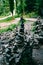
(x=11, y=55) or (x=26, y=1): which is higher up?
(x=11, y=55)

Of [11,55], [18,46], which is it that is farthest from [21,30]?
[11,55]

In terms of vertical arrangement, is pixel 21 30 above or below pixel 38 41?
above

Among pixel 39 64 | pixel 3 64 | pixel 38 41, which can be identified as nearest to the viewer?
pixel 3 64

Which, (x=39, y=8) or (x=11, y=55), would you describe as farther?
(x=39, y=8)

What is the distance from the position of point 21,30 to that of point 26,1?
36.5 metres

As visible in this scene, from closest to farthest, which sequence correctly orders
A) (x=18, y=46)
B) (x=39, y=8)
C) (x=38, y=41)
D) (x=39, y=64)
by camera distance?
(x=18, y=46)
(x=39, y=64)
(x=38, y=41)
(x=39, y=8)

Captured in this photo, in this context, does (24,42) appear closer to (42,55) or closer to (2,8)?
(42,55)

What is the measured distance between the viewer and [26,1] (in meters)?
54.6

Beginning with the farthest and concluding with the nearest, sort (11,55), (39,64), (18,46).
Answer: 1. (39,64)
2. (18,46)
3. (11,55)

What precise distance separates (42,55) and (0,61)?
28.4 feet

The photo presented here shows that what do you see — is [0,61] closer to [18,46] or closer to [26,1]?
[18,46]

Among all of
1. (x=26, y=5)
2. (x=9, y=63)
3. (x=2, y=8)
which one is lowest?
(x=2, y=8)

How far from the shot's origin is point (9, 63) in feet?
51.8


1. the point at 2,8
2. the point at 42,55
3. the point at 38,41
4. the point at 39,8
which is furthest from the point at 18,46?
the point at 2,8
